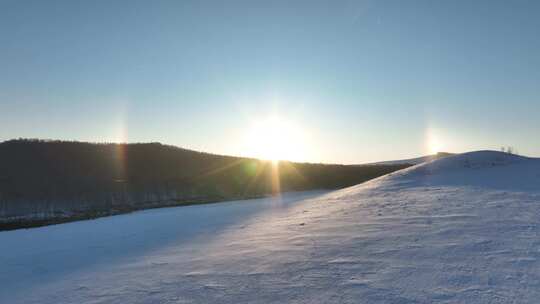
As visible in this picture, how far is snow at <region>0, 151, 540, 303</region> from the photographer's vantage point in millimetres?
4801

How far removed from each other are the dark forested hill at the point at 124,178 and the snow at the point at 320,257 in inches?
267

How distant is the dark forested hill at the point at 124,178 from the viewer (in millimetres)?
18812

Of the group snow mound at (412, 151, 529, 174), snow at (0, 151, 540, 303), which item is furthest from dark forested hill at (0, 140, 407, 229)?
snow mound at (412, 151, 529, 174)

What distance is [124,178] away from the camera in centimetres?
2505

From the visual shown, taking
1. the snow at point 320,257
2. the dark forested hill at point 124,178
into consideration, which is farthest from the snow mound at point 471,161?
the dark forested hill at point 124,178

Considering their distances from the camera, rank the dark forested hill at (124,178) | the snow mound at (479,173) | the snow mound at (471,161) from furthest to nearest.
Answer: the dark forested hill at (124,178), the snow mound at (471,161), the snow mound at (479,173)

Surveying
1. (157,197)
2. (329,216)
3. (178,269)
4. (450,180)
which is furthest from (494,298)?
(157,197)

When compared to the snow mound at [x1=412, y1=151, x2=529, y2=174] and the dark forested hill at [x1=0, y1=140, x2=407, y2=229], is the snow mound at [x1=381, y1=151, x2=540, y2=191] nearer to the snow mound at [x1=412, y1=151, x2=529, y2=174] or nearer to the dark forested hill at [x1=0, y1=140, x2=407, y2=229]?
the snow mound at [x1=412, y1=151, x2=529, y2=174]

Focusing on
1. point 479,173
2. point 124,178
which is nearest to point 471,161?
point 479,173

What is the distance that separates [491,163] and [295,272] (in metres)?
15.7

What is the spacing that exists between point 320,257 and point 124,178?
2119 cm

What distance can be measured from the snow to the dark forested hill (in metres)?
6.79

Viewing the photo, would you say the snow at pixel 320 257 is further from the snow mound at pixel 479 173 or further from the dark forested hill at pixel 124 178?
the dark forested hill at pixel 124 178

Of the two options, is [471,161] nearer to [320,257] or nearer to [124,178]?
[320,257]
